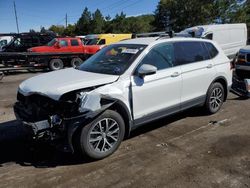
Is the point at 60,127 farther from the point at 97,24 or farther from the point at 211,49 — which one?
the point at 97,24

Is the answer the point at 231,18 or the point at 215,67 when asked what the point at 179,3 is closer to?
the point at 231,18

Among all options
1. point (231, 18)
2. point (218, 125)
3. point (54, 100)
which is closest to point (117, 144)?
point (54, 100)

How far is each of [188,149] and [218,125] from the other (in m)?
1.38

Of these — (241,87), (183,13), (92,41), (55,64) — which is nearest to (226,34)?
(241,87)

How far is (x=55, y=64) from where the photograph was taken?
1606cm

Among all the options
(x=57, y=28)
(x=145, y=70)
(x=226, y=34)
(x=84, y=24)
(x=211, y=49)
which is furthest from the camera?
(x=57, y=28)

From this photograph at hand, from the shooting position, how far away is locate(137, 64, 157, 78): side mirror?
4674 mm

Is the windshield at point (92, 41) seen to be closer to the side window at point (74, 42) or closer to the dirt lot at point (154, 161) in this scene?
the side window at point (74, 42)

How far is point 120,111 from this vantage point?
4551 mm

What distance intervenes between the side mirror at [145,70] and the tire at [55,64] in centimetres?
1179

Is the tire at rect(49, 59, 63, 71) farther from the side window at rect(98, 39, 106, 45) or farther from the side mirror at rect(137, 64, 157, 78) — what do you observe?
the side mirror at rect(137, 64, 157, 78)

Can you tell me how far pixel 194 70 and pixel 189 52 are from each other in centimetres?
37

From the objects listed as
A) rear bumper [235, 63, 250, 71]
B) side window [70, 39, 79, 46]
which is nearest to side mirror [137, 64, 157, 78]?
rear bumper [235, 63, 250, 71]

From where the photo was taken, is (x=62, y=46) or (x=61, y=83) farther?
(x=62, y=46)
